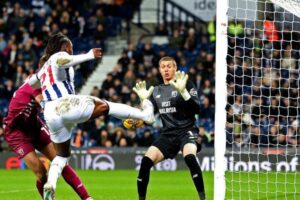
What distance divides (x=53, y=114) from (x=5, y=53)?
1593 centimetres

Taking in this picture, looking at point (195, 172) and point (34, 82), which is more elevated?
point (34, 82)

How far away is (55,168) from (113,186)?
615 cm

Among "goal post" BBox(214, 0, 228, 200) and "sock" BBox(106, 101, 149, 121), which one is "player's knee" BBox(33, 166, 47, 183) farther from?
"goal post" BBox(214, 0, 228, 200)

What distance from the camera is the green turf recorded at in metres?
13.5

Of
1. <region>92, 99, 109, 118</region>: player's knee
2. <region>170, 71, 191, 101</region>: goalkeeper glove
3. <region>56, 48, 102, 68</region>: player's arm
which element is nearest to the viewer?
<region>56, 48, 102, 68</region>: player's arm

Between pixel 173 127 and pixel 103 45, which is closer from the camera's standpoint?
pixel 173 127

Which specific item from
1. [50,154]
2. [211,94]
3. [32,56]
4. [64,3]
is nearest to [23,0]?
[64,3]

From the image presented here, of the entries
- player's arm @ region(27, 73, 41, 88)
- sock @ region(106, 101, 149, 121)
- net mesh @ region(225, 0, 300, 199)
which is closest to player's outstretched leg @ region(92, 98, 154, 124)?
sock @ region(106, 101, 149, 121)

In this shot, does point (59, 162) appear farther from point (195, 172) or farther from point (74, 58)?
point (195, 172)

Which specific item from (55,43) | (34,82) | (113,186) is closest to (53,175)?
(34,82)

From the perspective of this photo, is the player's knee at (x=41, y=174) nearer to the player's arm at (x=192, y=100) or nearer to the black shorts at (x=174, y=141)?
the black shorts at (x=174, y=141)

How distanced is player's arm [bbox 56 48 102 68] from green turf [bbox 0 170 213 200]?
383 cm

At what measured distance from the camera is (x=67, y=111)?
31.5ft

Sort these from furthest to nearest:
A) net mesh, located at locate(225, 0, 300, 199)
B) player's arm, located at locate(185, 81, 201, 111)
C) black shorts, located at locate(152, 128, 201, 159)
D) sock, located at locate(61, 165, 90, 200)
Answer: net mesh, located at locate(225, 0, 300, 199) < black shorts, located at locate(152, 128, 201, 159) < player's arm, located at locate(185, 81, 201, 111) < sock, located at locate(61, 165, 90, 200)
